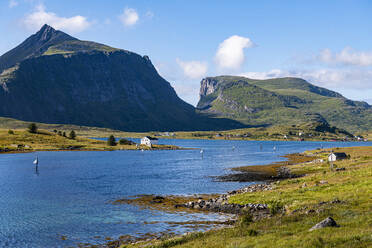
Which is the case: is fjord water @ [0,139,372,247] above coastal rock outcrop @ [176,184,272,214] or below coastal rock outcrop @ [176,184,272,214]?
below

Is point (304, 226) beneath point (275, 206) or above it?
above

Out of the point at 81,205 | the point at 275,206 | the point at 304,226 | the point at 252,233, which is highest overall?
the point at 304,226

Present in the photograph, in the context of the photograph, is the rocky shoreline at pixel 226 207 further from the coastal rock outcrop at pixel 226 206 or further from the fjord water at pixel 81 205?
the fjord water at pixel 81 205

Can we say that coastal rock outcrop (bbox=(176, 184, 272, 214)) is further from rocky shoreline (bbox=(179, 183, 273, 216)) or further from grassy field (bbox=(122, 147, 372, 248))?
grassy field (bbox=(122, 147, 372, 248))

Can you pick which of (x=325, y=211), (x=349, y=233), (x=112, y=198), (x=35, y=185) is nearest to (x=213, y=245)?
(x=349, y=233)

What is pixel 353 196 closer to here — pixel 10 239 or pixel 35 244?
pixel 35 244

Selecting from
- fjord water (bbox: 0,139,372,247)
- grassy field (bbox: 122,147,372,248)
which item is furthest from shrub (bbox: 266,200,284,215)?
fjord water (bbox: 0,139,372,247)

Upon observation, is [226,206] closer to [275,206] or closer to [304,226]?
[275,206]

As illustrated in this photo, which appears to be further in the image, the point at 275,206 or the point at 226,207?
the point at 226,207

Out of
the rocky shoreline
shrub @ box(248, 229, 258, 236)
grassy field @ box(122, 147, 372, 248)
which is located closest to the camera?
grassy field @ box(122, 147, 372, 248)

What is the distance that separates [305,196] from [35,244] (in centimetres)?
3592

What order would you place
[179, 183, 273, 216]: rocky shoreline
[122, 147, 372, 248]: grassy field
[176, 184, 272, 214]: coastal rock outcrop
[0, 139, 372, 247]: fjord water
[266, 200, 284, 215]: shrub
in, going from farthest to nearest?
[176, 184, 272, 214]: coastal rock outcrop, [179, 183, 273, 216]: rocky shoreline, [266, 200, 284, 215]: shrub, [0, 139, 372, 247]: fjord water, [122, 147, 372, 248]: grassy field

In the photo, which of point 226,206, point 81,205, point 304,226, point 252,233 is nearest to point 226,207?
point 226,206

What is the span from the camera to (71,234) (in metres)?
42.9
